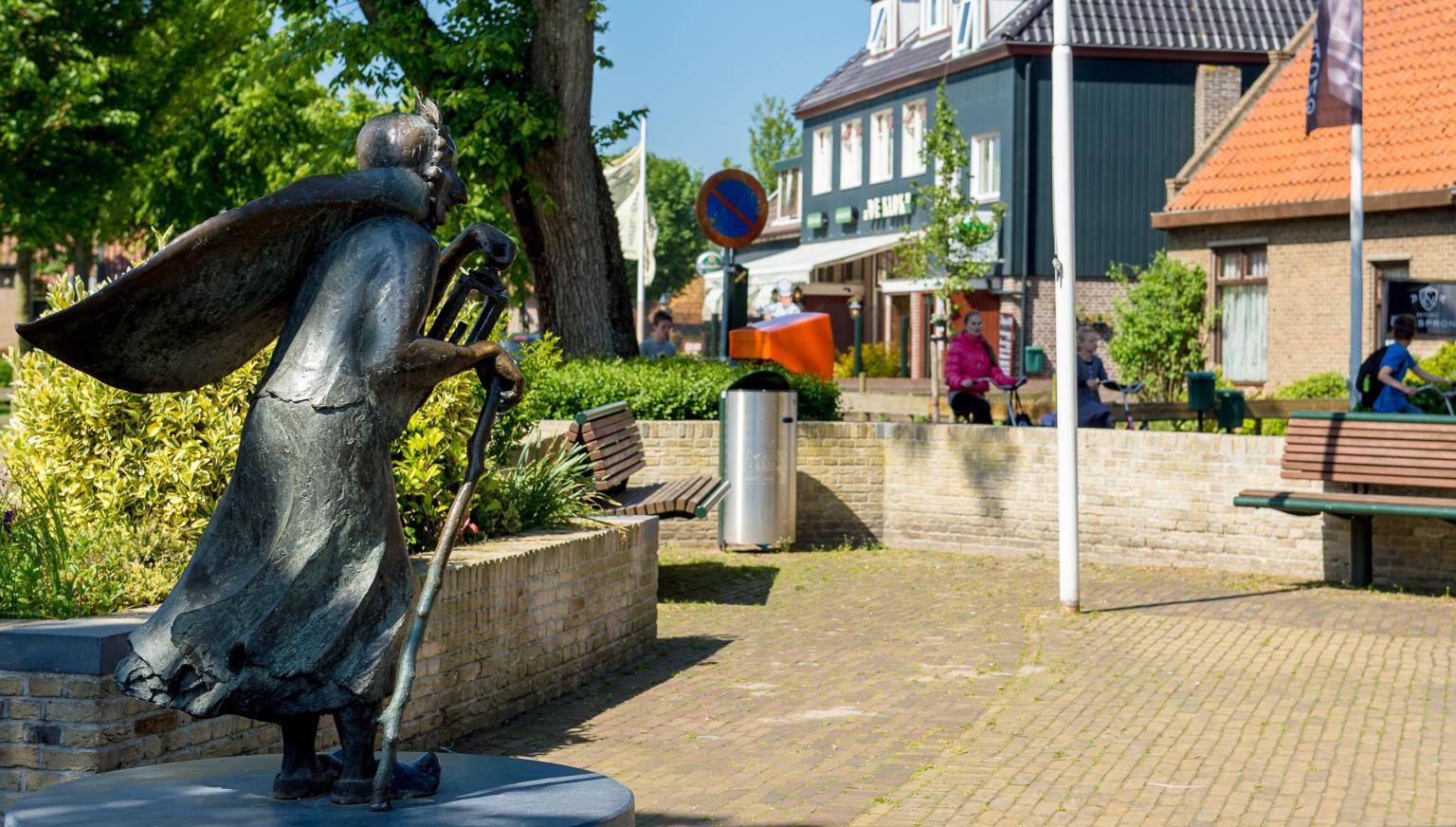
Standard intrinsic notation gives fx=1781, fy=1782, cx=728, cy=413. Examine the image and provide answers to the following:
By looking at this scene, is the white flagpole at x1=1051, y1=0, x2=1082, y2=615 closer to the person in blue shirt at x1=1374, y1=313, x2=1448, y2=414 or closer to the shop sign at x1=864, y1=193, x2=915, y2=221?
the person in blue shirt at x1=1374, y1=313, x2=1448, y2=414

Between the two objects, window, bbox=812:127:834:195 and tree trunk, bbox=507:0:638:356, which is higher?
window, bbox=812:127:834:195

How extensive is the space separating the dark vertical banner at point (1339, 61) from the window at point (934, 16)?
28347mm

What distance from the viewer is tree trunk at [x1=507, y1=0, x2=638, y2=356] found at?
56.4 ft

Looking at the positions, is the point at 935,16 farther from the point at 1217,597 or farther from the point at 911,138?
the point at 1217,597

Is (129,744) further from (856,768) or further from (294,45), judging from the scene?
(294,45)

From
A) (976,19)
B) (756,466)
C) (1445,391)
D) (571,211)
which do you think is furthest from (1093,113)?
(756,466)

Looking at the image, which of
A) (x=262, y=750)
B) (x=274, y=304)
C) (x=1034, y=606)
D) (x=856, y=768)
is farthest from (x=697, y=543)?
(x=274, y=304)

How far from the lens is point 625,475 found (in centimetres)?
1259

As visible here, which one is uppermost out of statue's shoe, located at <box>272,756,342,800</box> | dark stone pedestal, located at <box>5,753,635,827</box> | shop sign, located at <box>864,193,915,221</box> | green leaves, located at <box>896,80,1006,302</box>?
shop sign, located at <box>864,193,915,221</box>

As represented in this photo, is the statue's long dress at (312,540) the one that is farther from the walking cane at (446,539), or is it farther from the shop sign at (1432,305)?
the shop sign at (1432,305)

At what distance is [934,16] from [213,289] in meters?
43.6

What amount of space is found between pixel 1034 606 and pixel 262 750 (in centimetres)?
678

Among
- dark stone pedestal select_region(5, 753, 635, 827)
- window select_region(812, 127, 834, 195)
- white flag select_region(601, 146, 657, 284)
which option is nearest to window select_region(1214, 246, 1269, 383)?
white flag select_region(601, 146, 657, 284)

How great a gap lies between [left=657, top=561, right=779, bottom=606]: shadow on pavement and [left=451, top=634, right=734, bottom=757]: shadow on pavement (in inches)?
→ 61.4
